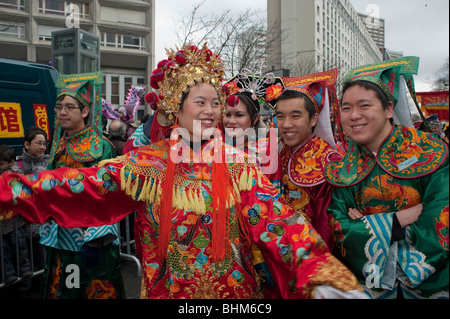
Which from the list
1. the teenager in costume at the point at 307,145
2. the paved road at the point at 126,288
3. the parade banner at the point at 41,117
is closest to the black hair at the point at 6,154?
the paved road at the point at 126,288

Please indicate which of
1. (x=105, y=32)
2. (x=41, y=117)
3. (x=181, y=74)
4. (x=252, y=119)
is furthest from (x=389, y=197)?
(x=105, y=32)

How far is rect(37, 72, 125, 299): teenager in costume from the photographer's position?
305 centimetres

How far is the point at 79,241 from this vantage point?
3.05m

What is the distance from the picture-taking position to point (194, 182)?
6.53ft

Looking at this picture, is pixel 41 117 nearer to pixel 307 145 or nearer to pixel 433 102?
pixel 307 145

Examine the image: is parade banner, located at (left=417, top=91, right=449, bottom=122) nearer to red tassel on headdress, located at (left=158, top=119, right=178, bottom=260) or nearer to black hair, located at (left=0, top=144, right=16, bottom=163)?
red tassel on headdress, located at (left=158, top=119, right=178, bottom=260)

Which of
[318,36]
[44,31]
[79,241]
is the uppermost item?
[318,36]

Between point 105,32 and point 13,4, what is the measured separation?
5.72 meters

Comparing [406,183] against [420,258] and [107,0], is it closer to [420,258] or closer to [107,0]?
[420,258]

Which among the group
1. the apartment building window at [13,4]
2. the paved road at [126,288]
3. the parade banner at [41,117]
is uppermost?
the apartment building window at [13,4]

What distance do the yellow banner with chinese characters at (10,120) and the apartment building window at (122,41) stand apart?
74.4 ft

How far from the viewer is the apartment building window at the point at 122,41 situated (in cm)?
2661

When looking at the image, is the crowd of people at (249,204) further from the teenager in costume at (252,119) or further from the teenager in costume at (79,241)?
the teenager in costume at (79,241)

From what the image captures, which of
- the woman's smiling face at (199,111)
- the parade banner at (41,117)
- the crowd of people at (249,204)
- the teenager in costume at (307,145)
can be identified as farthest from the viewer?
the parade banner at (41,117)
